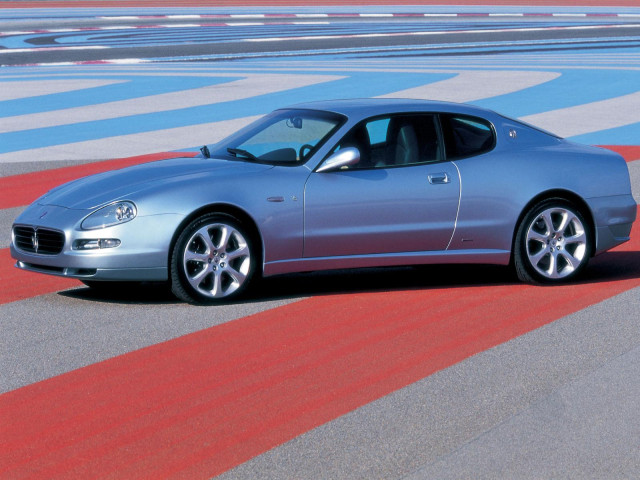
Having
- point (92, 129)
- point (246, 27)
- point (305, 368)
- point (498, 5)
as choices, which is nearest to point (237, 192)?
point (305, 368)

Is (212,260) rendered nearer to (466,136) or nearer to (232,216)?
(232,216)

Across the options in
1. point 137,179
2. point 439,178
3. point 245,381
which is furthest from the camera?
point 439,178

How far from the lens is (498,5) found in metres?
58.9

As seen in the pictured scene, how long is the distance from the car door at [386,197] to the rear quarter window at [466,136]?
0.33 feet

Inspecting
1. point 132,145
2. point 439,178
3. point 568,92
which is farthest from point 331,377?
point 568,92

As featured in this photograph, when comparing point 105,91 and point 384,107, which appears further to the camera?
point 105,91

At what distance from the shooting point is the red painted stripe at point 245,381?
4719 mm

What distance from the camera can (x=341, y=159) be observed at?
7578 mm

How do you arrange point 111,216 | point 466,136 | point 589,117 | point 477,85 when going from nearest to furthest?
point 111,216 < point 466,136 < point 589,117 < point 477,85

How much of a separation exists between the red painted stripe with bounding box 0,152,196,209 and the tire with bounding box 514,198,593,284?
5.40m

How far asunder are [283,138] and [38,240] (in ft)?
5.90

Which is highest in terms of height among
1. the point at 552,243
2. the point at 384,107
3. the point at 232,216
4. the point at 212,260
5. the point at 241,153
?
the point at 384,107

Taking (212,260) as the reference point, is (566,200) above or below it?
above

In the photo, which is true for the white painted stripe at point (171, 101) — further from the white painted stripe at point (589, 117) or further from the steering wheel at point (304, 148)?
the steering wheel at point (304, 148)
